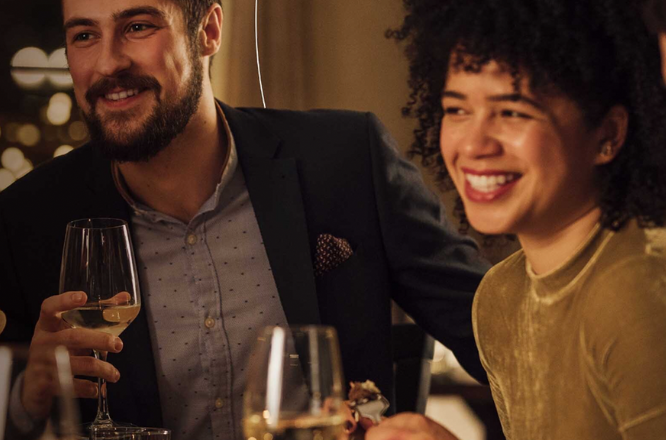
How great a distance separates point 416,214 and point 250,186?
1.23ft

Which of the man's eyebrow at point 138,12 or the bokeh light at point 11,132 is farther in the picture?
the bokeh light at point 11,132

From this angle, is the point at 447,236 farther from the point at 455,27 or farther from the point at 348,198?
the point at 455,27

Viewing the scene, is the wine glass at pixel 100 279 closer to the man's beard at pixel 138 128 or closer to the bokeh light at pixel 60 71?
the man's beard at pixel 138 128

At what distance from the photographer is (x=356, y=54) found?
259 centimetres

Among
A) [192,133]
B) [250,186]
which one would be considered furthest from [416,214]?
[192,133]

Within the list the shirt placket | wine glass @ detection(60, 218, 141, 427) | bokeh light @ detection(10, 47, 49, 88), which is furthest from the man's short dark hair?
bokeh light @ detection(10, 47, 49, 88)

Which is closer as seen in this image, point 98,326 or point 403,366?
point 98,326

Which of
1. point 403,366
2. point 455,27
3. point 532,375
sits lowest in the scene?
point 403,366

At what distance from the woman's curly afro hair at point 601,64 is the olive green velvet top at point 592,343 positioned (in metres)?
0.05

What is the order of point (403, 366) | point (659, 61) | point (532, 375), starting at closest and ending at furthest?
point (659, 61) < point (532, 375) < point (403, 366)

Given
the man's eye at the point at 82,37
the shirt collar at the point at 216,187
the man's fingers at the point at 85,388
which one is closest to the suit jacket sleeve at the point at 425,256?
the shirt collar at the point at 216,187

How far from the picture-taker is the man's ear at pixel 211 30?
6.52ft

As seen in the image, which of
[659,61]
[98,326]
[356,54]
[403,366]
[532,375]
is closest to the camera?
[659,61]

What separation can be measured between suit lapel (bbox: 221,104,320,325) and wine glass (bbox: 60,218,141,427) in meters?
0.54
